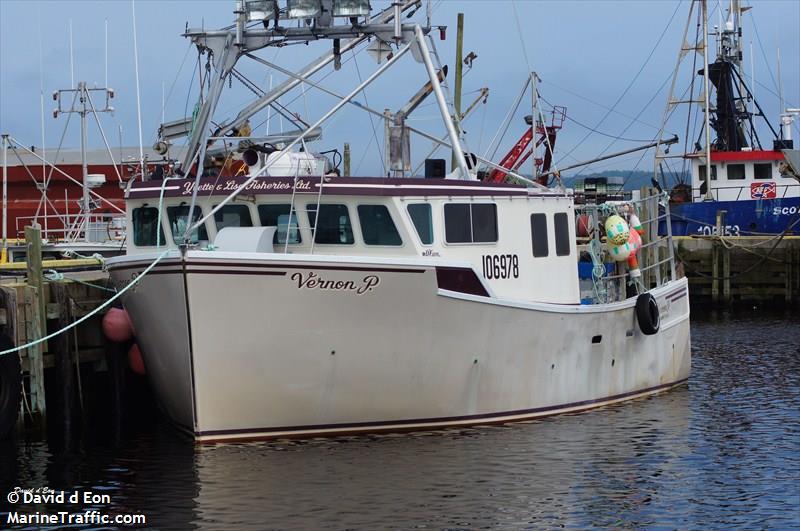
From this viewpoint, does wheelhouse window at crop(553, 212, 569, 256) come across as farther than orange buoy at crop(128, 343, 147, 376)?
Yes

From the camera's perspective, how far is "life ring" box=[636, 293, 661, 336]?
71.5 ft

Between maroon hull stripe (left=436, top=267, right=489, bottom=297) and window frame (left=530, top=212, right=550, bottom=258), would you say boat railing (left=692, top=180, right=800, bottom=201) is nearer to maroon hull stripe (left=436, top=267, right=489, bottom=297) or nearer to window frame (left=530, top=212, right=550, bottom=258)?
window frame (left=530, top=212, right=550, bottom=258)

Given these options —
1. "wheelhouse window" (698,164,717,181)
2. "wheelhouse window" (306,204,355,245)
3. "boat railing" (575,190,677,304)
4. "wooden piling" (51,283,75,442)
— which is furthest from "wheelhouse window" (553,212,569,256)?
"wheelhouse window" (698,164,717,181)

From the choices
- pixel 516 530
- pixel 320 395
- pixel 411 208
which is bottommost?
pixel 516 530

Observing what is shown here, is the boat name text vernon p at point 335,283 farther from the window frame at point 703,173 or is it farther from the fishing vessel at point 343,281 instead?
the window frame at point 703,173

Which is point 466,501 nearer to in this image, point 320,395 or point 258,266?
point 320,395

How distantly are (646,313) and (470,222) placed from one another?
4762mm

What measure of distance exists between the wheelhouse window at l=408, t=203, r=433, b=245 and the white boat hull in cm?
91

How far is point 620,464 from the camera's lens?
687 inches

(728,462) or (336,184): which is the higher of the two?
(336,184)

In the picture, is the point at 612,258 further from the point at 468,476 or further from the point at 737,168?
the point at 737,168

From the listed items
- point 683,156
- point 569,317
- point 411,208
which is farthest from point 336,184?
point 683,156

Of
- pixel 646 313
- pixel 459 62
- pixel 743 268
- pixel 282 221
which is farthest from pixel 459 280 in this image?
pixel 743 268

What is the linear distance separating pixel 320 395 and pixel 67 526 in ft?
13.7
